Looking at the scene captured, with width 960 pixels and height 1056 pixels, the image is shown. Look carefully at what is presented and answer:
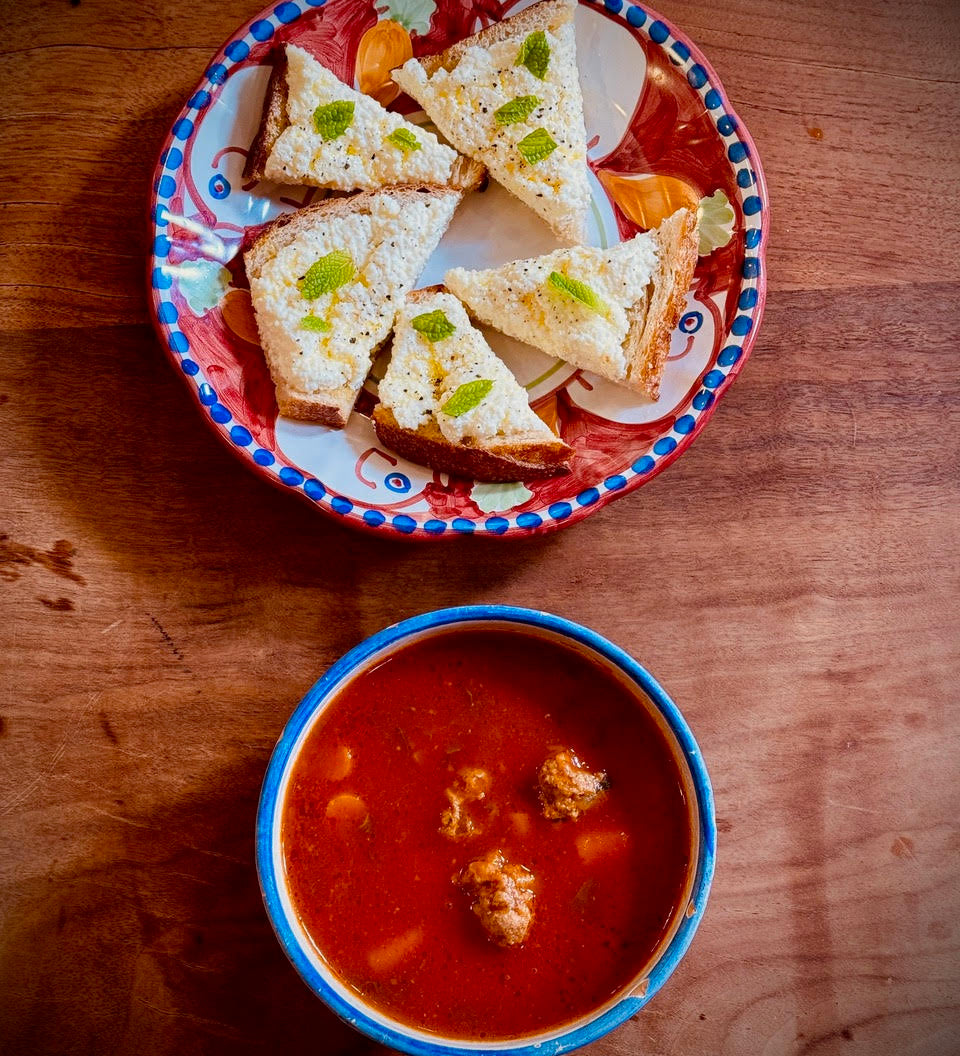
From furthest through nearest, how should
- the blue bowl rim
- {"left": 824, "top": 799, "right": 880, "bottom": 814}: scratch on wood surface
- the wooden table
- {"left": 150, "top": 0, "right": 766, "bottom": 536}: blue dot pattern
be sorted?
1. {"left": 824, "top": 799, "right": 880, "bottom": 814}: scratch on wood surface
2. the wooden table
3. {"left": 150, "top": 0, "right": 766, "bottom": 536}: blue dot pattern
4. the blue bowl rim

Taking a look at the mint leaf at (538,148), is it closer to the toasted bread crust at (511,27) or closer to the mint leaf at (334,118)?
the toasted bread crust at (511,27)

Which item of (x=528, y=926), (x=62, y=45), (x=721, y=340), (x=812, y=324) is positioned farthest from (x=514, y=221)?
(x=528, y=926)

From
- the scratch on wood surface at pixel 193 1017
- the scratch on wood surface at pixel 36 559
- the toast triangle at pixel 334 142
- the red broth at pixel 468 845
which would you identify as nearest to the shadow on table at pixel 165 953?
the scratch on wood surface at pixel 193 1017

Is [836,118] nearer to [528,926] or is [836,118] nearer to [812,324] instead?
[812,324]

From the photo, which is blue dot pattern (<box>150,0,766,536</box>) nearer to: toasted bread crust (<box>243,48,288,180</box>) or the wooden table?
toasted bread crust (<box>243,48,288,180</box>)

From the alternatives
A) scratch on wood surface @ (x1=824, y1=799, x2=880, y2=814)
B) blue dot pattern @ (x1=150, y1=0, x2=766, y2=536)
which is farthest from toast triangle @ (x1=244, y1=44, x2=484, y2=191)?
scratch on wood surface @ (x1=824, y1=799, x2=880, y2=814)
